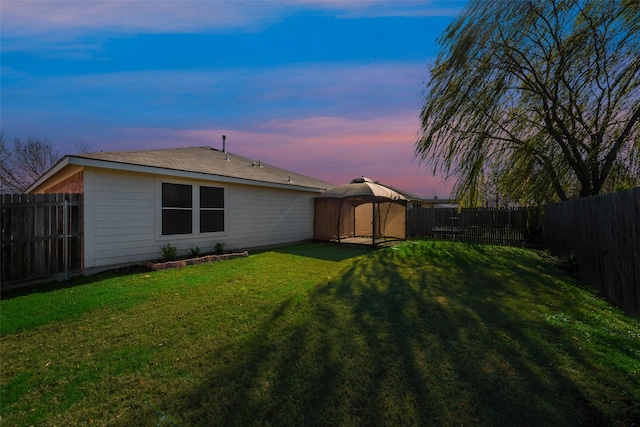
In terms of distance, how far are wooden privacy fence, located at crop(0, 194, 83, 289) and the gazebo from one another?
8.39 meters

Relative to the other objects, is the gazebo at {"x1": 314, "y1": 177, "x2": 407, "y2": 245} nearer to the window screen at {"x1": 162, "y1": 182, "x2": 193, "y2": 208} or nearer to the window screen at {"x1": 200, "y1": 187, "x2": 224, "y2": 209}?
the window screen at {"x1": 200, "y1": 187, "x2": 224, "y2": 209}

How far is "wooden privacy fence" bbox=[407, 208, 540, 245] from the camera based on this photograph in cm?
1192

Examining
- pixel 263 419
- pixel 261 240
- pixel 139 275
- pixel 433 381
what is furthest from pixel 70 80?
pixel 433 381

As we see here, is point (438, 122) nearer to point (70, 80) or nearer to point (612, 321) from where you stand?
point (612, 321)

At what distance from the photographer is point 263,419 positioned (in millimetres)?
1945

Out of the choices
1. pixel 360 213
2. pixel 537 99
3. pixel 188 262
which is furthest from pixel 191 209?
pixel 537 99

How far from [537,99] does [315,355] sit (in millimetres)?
10155

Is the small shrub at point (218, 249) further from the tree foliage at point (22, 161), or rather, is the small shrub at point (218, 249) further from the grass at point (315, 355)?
the tree foliage at point (22, 161)

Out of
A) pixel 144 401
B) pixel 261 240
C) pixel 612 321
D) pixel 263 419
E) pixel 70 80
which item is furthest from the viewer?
pixel 261 240

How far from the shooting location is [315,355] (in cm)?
279

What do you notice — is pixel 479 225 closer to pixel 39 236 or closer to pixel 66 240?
pixel 66 240

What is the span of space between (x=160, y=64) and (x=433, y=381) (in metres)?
9.30

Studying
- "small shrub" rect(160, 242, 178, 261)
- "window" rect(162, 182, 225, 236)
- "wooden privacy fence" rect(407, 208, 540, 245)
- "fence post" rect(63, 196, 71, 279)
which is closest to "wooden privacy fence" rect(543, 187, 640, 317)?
"wooden privacy fence" rect(407, 208, 540, 245)

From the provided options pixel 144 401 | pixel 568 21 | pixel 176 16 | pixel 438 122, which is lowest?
pixel 144 401
